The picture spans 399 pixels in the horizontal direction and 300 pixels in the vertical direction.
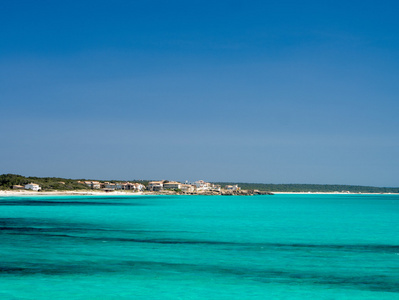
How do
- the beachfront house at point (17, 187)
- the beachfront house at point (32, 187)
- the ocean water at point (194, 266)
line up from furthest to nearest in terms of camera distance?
1. the beachfront house at point (32, 187)
2. the beachfront house at point (17, 187)
3. the ocean water at point (194, 266)

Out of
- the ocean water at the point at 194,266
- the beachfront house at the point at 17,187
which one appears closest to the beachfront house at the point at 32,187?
the beachfront house at the point at 17,187

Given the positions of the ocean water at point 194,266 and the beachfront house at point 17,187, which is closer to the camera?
the ocean water at point 194,266

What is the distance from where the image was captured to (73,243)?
30.5m

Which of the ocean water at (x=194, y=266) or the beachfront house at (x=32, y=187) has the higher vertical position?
the beachfront house at (x=32, y=187)

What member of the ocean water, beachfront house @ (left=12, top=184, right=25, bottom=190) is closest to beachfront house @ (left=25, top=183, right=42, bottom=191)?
beachfront house @ (left=12, top=184, right=25, bottom=190)

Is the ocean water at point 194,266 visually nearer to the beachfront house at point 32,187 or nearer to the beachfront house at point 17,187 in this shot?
the beachfront house at point 17,187

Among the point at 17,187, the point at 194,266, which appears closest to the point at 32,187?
the point at 17,187

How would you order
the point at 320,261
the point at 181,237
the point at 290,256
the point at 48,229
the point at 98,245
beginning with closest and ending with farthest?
the point at 320,261 < the point at 290,256 < the point at 98,245 < the point at 181,237 < the point at 48,229

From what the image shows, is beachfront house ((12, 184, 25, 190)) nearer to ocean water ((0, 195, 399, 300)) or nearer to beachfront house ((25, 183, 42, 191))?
beachfront house ((25, 183, 42, 191))

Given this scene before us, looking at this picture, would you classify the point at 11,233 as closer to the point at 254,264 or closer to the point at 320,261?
the point at 254,264

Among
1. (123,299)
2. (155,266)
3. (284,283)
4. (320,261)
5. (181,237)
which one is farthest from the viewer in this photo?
(181,237)

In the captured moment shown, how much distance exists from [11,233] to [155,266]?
1796 centimetres

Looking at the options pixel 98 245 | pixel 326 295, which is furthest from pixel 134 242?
pixel 326 295

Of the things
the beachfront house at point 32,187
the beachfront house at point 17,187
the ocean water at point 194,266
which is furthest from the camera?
the beachfront house at point 32,187
